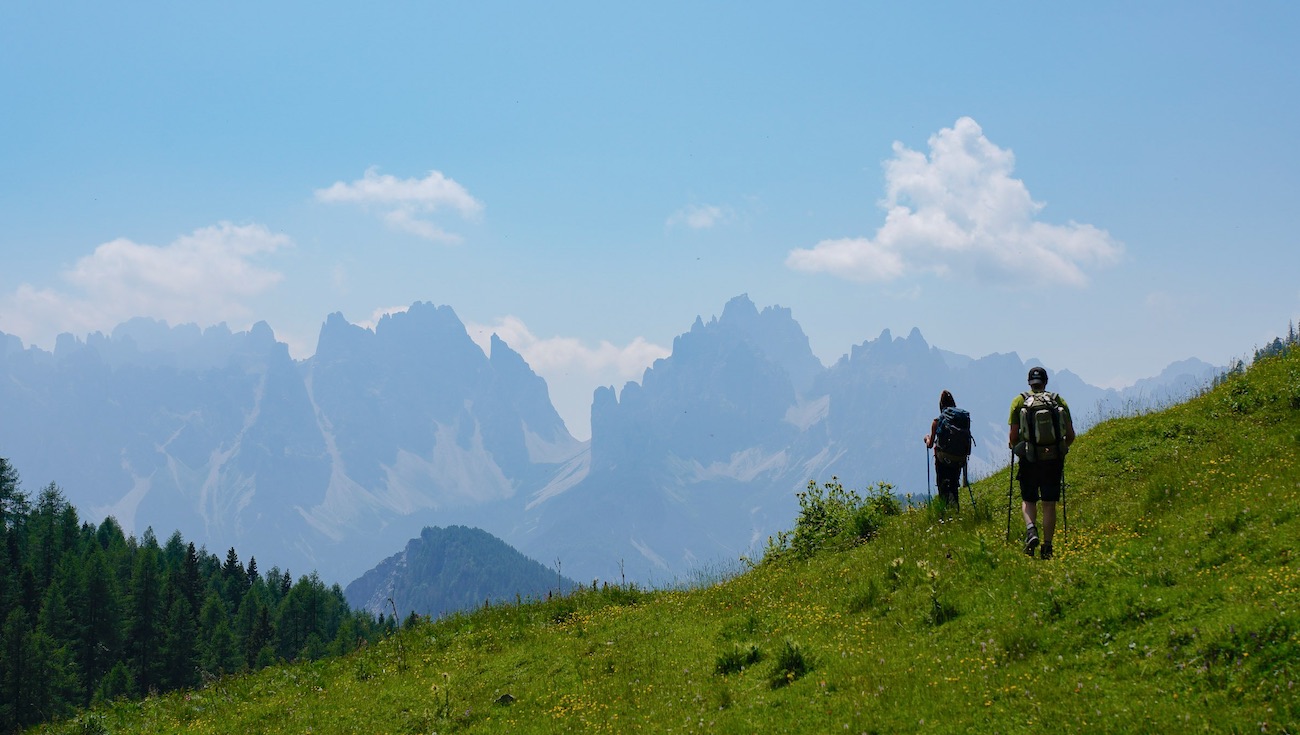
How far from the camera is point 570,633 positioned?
1967 centimetres

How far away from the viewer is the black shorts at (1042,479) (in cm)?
1345

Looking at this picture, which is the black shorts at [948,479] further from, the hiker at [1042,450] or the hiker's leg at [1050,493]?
the hiker's leg at [1050,493]

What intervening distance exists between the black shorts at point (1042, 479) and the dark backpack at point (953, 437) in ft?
14.4

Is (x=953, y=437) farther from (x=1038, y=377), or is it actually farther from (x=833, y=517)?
(x=833, y=517)

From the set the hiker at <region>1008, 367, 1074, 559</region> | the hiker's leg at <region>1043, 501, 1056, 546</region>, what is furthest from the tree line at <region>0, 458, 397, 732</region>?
the hiker's leg at <region>1043, 501, 1056, 546</region>

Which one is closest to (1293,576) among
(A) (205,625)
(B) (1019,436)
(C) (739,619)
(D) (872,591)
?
(B) (1019,436)

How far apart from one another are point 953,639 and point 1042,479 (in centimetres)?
351

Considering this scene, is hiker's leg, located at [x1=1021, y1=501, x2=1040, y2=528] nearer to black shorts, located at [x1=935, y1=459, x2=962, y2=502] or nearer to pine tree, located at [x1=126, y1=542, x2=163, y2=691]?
black shorts, located at [x1=935, y1=459, x2=962, y2=502]

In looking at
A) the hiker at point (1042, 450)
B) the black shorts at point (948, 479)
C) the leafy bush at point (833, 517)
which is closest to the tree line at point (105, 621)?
the leafy bush at point (833, 517)

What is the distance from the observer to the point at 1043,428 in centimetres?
1348

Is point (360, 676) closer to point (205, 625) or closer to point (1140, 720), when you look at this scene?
point (1140, 720)

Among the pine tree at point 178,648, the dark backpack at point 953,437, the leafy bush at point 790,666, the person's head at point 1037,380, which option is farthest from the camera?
the pine tree at point 178,648

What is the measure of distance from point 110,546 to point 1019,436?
172 meters

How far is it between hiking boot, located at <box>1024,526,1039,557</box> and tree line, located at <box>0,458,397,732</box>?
83044mm
